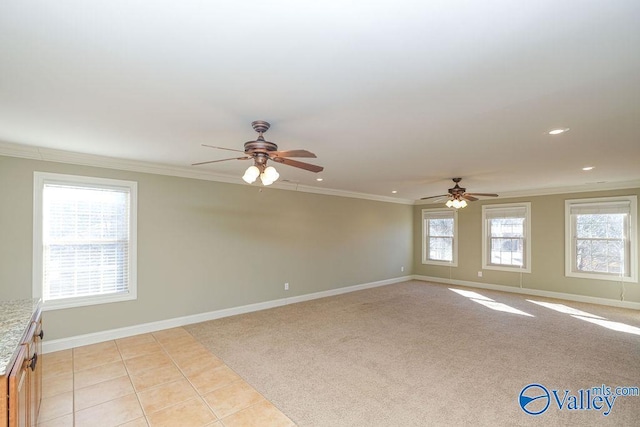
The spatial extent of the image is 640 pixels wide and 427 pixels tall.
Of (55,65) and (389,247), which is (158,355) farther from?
(389,247)

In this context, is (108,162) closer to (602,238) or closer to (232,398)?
(232,398)

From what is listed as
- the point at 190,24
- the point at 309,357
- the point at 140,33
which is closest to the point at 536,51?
the point at 190,24

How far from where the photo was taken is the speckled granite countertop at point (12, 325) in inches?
57.1

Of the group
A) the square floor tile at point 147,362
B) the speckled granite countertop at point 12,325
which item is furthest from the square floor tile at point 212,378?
the speckled granite countertop at point 12,325

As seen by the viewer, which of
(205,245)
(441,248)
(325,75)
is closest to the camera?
(325,75)

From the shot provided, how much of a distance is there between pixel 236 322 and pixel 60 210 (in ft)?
9.38

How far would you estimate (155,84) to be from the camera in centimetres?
201

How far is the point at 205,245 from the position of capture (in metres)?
4.91

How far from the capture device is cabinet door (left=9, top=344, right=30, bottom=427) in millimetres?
1368

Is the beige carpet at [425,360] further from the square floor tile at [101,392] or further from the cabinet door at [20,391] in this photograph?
the cabinet door at [20,391]

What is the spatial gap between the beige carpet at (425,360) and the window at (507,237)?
154cm

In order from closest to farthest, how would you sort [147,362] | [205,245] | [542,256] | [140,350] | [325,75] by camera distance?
1. [325,75]
2. [147,362]
3. [140,350]
4. [205,245]
5. [542,256]

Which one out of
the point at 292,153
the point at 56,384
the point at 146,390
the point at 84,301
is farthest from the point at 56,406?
the point at 292,153

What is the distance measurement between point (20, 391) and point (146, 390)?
1.53 m
